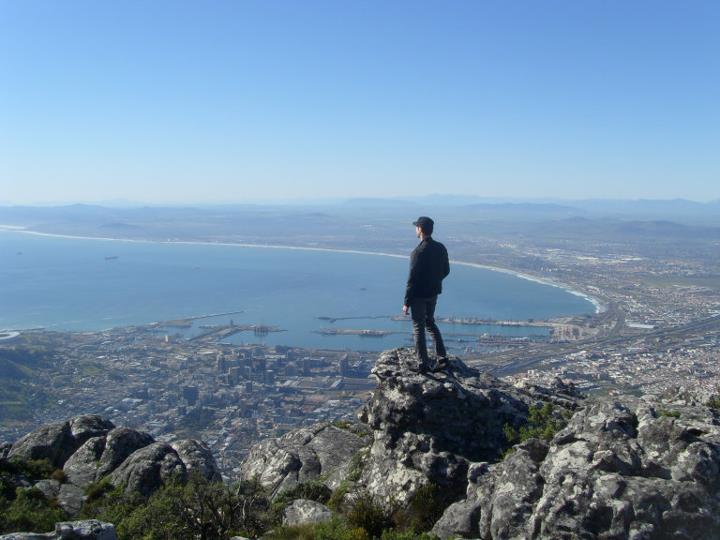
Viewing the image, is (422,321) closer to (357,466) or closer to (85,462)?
(357,466)

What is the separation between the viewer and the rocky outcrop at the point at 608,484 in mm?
5324

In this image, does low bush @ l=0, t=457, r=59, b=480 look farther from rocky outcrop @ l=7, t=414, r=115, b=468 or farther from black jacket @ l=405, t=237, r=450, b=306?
black jacket @ l=405, t=237, r=450, b=306

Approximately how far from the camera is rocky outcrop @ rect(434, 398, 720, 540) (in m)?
→ 5.32

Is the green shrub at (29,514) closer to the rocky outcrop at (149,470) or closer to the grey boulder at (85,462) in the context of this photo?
the rocky outcrop at (149,470)

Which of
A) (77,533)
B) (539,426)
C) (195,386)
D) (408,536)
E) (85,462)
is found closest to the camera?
(77,533)

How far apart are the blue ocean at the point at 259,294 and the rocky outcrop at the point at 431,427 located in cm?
4281

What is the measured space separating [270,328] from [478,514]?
188 ft

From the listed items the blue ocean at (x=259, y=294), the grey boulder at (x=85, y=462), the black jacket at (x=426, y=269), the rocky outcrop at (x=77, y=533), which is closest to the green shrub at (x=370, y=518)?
the rocky outcrop at (x=77, y=533)

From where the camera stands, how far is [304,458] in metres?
11.2

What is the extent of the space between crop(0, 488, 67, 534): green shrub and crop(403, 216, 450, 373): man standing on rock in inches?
252

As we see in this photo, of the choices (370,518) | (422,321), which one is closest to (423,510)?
(370,518)

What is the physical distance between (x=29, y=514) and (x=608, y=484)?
8294mm

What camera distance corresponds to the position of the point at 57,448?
42.0 feet

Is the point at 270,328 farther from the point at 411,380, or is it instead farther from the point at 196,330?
the point at 411,380
